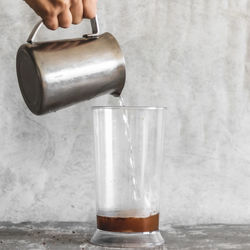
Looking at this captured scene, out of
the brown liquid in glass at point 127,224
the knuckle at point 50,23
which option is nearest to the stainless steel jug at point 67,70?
the knuckle at point 50,23

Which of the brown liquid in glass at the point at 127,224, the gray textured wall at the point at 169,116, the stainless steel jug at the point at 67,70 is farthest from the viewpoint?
the gray textured wall at the point at 169,116

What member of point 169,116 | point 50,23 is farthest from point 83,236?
point 50,23

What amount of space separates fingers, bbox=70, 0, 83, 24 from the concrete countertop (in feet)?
1.41

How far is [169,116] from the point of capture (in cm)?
125

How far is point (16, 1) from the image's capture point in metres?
1.23

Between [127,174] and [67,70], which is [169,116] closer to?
[127,174]

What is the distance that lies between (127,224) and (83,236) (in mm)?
158

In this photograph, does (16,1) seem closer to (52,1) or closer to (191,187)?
(52,1)

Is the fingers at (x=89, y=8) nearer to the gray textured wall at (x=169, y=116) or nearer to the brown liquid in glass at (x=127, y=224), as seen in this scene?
the gray textured wall at (x=169, y=116)

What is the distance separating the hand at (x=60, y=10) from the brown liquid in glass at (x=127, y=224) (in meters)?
0.38

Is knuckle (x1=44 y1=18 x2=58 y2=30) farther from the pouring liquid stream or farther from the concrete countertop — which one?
the concrete countertop

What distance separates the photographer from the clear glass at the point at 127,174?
102cm

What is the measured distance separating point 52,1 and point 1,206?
547 mm

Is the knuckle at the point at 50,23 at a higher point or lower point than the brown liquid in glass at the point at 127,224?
higher
